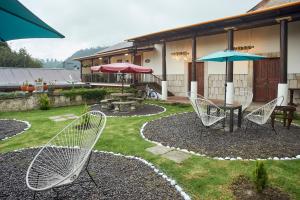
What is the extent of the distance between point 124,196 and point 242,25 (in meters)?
9.73

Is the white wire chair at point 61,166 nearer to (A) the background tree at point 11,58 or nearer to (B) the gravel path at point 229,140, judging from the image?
(B) the gravel path at point 229,140

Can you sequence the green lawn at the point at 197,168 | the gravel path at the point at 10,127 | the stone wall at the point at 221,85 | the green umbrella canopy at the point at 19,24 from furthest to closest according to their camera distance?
the stone wall at the point at 221,85 → the gravel path at the point at 10,127 → the green lawn at the point at 197,168 → the green umbrella canopy at the point at 19,24

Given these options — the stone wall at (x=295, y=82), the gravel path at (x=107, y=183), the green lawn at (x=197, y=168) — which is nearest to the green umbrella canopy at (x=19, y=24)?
the gravel path at (x=107, y=183)

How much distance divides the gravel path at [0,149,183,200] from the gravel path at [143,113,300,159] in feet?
5.25

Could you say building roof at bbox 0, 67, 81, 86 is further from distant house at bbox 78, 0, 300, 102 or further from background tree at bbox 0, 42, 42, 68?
background tree at bbox 0, 42, 42, 68

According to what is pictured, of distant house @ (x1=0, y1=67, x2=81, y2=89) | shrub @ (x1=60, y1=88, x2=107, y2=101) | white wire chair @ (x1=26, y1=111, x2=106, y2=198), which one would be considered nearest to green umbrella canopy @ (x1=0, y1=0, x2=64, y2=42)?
white wire chair @ (x1=26, y1=111, x2=106, y2=198)

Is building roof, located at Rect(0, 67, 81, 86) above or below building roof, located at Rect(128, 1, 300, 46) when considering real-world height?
below

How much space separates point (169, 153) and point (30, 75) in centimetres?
3094

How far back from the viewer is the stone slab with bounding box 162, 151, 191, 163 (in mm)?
4629

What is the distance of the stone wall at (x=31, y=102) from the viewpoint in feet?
36.0

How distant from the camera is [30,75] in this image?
102 feet

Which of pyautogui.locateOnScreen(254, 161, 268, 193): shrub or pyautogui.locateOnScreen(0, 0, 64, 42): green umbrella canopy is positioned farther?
pyautogui.locateOnScreen(254, 161, 268, 193): shrub

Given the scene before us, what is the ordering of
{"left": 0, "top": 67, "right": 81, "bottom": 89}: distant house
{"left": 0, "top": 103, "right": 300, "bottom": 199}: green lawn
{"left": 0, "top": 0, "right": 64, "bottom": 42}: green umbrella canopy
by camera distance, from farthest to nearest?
{"left": 0, "top": 67, "right": 81, "bottom": 89}: distant house
{"left": 0, "top": 103, "right": 300, "bottom": 199}: green lawn
{"left": 0, "top": 0, "right": 64, "bottom": 42}: green umbrella canopy

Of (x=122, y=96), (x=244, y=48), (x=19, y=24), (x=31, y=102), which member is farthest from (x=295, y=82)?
(x=31, y=102)
